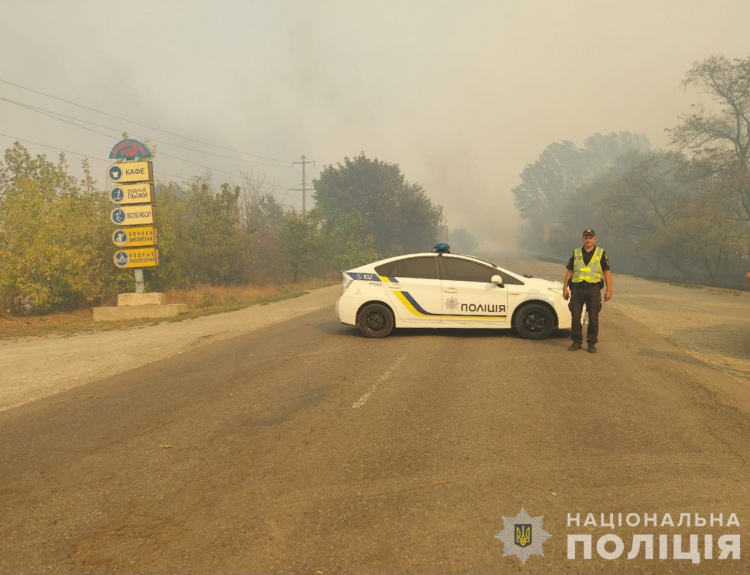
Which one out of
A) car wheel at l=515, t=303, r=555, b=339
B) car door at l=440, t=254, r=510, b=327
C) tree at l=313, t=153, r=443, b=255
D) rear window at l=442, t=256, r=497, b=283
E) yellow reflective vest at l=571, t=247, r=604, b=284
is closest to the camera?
yellow reflective vest at l=571, t=247, r=604, b=284

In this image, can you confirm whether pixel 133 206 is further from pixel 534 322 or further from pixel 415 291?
pixel 534 322

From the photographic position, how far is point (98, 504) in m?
3.48

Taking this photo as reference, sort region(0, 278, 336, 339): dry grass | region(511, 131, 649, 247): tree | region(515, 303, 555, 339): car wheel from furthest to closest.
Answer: region(511, 131, 649, 247): tree
region(0, 278, 336, 339): dry grass
region(515, 303, 555, 339): car wheel

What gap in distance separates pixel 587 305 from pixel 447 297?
2.41m

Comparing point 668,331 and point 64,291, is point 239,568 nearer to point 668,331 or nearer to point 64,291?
point 668,331

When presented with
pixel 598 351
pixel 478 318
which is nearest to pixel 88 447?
pixel 478 318

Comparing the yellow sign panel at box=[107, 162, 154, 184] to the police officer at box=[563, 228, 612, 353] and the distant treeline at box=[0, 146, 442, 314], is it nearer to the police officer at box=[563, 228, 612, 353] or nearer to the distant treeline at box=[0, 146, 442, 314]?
the distant treeline at box=[0, 146, 442, 314]

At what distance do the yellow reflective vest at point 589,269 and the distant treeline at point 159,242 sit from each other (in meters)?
17.2

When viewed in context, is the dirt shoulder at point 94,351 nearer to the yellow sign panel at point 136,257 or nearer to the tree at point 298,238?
the yellow sign panel at point 136,257

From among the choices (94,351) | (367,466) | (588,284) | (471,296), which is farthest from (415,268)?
(94,351)

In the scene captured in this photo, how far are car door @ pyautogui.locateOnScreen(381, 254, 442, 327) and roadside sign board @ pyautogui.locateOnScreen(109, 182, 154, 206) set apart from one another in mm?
12219

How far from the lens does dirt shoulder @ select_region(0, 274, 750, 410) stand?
7672mm

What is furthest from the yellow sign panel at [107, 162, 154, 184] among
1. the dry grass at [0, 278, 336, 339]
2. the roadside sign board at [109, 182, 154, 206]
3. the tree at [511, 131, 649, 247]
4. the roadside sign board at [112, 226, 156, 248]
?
the tree at [511, 131, 649, 247]

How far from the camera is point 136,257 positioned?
17922 mm
